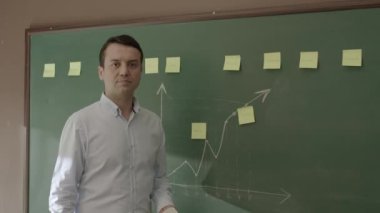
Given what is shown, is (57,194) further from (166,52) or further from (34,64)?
(34,64)

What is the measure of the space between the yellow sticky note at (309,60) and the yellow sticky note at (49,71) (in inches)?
57.9

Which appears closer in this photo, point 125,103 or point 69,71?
point 125,103

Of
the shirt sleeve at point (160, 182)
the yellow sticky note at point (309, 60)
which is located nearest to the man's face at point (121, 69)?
the shirt sleeve at point (160, 182)

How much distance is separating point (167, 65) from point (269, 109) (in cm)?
61

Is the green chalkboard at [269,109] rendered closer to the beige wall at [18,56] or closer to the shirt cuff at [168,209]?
the beige wall at [18,56]

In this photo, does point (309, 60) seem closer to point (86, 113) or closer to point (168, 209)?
point (168, 209)

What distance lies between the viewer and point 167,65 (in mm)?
2150

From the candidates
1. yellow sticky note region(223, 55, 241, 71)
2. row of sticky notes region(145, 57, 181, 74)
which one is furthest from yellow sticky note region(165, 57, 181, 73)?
yellow sticky note region(223, 55, 241, 71)

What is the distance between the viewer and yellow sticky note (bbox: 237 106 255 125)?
1.97 metres

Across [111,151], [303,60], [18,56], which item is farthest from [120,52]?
[18,56]

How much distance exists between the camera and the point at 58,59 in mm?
2396

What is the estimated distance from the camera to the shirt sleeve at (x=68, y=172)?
159cm

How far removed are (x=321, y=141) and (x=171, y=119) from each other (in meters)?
0.78

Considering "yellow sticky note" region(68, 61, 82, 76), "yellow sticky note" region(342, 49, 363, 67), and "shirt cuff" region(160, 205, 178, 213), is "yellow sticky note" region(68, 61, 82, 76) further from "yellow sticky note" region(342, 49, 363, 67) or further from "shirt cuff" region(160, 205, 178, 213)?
"yellow sticky note" region(342, 49, 363, 67)
